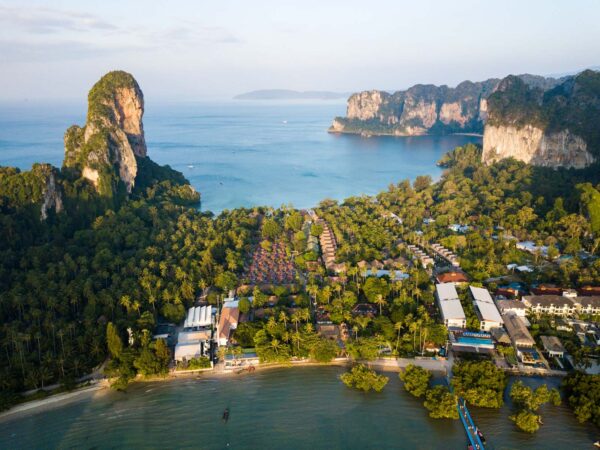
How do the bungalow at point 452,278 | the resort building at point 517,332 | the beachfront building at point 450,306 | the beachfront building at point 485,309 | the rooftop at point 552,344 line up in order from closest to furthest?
1. the rooftop at point 552,344
2. the resort building at point 517,332
3. the beachfront building at point 485,309
4. the beachfront building at point 450,306
5. the bungalow at point 452,278

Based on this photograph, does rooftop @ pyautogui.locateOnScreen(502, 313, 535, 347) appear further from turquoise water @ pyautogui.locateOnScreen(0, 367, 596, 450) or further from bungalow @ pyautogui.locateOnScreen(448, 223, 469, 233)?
bungalow @ pyautogui.locateOnScreen(448, 223, 469, 233)

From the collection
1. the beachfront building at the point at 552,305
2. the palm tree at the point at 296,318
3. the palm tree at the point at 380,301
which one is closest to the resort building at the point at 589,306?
the beachfront building at the point at 552,305

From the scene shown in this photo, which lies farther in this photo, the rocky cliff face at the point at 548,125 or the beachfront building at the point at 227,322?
the rocky cliff face at the point at 548,125

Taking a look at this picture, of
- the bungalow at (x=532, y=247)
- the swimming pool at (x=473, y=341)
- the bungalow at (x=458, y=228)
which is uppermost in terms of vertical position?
the bungalow at (x=458, y=228)

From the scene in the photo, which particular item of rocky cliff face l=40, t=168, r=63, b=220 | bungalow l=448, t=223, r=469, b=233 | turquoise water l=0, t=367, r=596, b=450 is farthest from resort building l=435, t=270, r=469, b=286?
rocky cliff face l=40, t=168, r=63, b=220

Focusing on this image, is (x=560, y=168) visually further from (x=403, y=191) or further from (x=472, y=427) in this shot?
(x=472, y=427)

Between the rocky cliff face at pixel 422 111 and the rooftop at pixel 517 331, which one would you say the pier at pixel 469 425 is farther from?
the rocky cliff face at pixel 422 111

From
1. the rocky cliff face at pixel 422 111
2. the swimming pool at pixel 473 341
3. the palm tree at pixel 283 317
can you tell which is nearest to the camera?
the swimming pool at pixel 473 341
